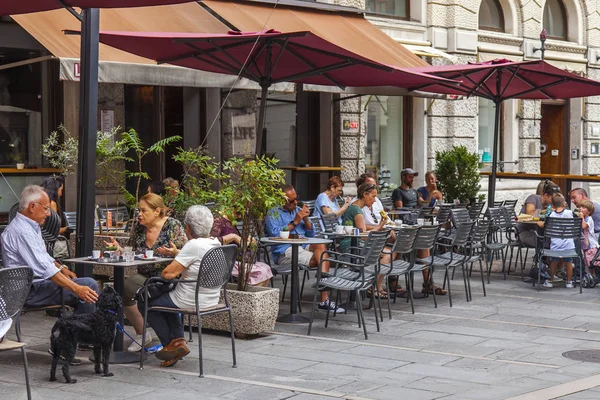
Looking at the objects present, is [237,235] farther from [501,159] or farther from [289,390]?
[501,159]

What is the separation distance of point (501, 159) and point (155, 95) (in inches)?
368

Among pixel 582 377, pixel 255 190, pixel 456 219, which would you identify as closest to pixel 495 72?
pixel 456 219

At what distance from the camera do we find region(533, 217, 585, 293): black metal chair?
41.1 ft

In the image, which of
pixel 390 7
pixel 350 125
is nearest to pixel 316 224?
pixel 350 125

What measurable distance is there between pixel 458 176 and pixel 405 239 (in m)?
6.67

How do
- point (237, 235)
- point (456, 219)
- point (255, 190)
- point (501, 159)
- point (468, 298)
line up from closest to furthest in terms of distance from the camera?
point (255, 190), point (237, 235), point (468, 298), point (456, 219), point (501, 159)

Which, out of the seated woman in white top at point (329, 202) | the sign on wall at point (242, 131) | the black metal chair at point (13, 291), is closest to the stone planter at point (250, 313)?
the black metal chair at point (13, 291)

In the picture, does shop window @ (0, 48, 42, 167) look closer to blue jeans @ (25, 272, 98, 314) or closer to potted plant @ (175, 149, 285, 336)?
potted plant @ (175, 149, 285, 336)

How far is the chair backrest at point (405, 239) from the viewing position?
10.6 meters

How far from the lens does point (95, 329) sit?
747 centimetres

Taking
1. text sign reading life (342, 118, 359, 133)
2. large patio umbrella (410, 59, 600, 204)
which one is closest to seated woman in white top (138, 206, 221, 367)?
large patio umbrella (410, 59, 600, 204)

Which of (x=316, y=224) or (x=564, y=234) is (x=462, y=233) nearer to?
(x=564, y=234)

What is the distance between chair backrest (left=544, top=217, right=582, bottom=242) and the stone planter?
465cm

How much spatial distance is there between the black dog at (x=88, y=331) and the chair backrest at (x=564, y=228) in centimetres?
665
